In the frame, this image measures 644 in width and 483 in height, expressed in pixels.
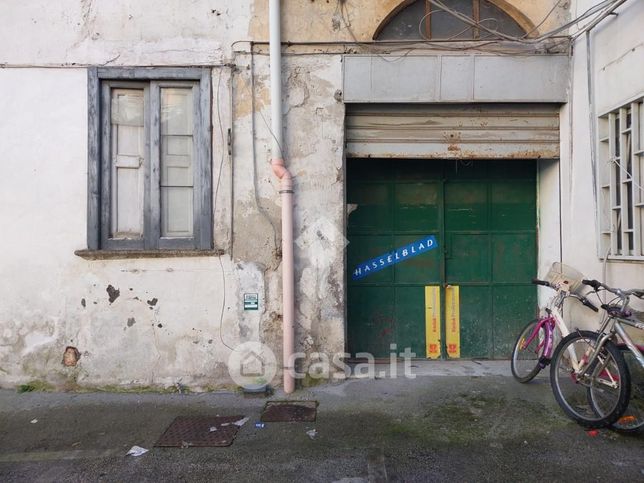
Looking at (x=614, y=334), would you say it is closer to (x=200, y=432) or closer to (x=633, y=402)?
(x=633, y=402)

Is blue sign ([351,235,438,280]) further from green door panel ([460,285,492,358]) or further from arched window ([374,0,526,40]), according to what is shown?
arched window ([374,0,526,40])

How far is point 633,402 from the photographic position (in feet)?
13.3

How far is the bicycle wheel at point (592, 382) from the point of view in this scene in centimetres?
370

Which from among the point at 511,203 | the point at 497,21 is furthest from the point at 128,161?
the point at 511,203

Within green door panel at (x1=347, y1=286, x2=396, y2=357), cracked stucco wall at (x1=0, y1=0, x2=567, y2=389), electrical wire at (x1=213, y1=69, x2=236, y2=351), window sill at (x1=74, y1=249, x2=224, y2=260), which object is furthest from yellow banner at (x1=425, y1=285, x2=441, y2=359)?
window sill at (x1=74, y1=249, x2=224, y2=260)

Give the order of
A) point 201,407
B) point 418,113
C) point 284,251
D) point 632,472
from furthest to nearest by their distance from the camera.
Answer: point 418,113, point 284,251, point 201,407, point 632,472

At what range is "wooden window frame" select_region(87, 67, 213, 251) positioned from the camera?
4.99 meters

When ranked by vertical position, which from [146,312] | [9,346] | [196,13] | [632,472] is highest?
[196,13]

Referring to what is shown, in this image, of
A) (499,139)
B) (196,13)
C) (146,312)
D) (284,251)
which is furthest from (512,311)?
(196,13)

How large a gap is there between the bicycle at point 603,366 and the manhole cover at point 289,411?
219 centimetres

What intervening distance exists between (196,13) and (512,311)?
495 centimetres

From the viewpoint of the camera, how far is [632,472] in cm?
333

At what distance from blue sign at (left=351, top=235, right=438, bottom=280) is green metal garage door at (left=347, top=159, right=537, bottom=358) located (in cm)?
5

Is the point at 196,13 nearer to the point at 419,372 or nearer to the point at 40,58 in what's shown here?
the point at 40,58
